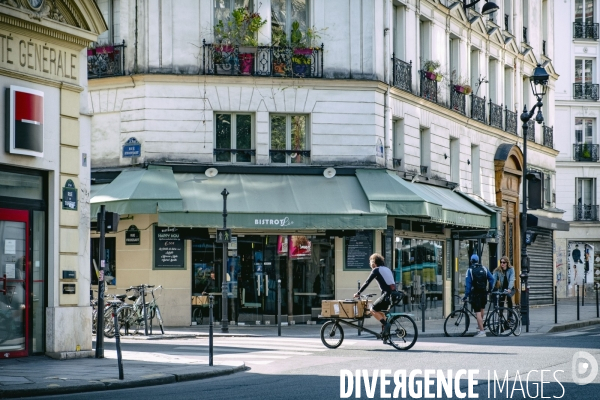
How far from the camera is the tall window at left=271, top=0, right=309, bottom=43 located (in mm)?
29672

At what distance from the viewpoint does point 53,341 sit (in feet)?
59.5

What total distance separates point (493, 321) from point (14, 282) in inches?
457

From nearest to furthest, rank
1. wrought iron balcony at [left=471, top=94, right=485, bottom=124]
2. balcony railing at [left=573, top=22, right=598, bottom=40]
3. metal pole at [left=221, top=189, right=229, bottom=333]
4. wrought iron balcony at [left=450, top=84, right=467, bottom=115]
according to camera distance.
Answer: metal pole at [left=221, top=189, right=229, bottom=333] → wrought iron balcony at [left=450, top=84, right=467, bottom=115] → wrought iron balcony at [left=471, top=94, right=485, bottom=124] → balcony railing at [left=573, top=22, right=598, bottom=40]

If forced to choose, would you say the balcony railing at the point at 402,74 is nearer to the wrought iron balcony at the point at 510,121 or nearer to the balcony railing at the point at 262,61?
the balcony railing at the point at 262,61

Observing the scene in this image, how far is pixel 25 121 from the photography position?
17.7 m

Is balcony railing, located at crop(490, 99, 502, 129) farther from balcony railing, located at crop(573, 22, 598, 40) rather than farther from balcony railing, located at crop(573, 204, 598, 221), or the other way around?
balcony railing, located at crop(573, 22, 598, 40)

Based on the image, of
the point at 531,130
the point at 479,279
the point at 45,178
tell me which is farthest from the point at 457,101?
the point at 45,178

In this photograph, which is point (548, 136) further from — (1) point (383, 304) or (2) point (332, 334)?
(2) point (332, 334)

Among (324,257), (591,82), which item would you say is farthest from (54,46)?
(591,82)

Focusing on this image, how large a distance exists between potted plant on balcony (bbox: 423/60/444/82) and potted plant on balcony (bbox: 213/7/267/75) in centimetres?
643

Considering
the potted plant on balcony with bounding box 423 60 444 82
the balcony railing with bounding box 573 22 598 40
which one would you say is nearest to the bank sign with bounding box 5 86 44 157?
the potted plant on balcony with bounding box 423 60 444 82

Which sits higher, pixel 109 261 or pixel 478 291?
pixel 109 261

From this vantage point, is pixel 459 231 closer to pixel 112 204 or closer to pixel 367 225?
pixel 367 225

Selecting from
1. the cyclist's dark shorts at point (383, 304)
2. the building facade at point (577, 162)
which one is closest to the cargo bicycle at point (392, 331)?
the cyclist's dark shorts at point (383, 304)
